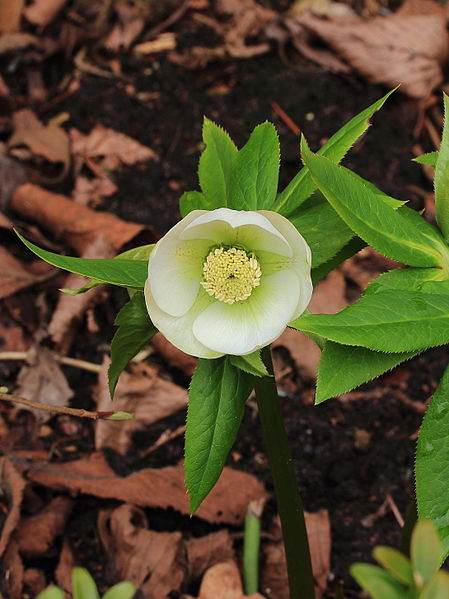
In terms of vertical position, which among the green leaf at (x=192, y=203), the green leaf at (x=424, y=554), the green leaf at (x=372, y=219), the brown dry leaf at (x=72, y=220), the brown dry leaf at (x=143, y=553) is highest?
the green leaf at (x=424, y=554)

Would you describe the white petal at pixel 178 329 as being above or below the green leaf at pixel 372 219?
below

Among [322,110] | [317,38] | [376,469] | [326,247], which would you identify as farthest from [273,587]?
[317,38]

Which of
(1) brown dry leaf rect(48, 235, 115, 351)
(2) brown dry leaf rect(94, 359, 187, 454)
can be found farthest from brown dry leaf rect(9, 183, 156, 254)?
(2) brown dry leaf rect(94, 359, 187, 454)

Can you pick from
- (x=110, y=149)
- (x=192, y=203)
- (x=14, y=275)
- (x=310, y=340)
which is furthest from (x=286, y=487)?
(x=110, y=149)

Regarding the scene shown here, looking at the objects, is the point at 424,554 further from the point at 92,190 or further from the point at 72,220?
the point at 92,190

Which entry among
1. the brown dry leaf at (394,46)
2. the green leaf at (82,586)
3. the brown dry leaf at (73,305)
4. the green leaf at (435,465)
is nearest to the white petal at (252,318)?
the green leaf at (435,465)

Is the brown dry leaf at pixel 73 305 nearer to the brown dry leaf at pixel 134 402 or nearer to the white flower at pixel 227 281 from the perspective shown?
the brown dry leaf at pixel 134 402
